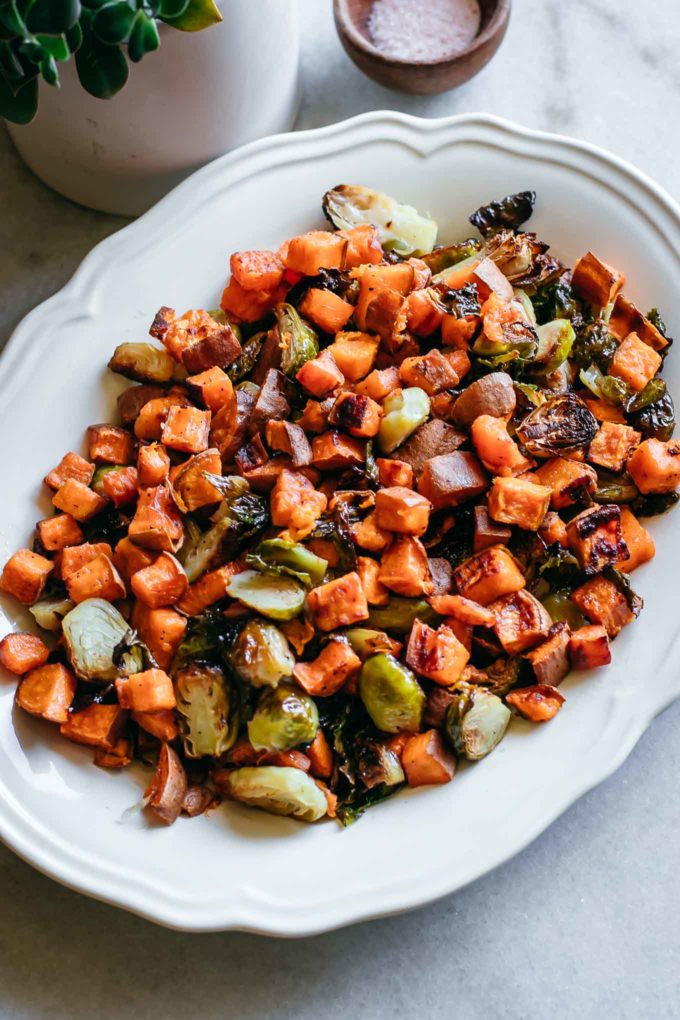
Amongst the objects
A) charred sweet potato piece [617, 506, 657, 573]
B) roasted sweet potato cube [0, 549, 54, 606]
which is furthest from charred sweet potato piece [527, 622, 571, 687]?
roasted sweet potato cube [0, 549, 54, 606]

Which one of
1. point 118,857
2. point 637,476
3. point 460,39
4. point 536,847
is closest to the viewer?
point 118,857

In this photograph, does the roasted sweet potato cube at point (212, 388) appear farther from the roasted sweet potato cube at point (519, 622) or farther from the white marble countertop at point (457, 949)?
the white marble countertop at point (457, 949)

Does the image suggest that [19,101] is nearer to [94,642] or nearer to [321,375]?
[321,375]

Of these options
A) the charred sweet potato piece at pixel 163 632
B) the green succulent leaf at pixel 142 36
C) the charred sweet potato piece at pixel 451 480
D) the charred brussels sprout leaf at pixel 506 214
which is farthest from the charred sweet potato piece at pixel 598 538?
the green succulent leaf at pixel 142 36

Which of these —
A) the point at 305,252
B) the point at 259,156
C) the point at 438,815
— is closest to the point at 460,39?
the point at 259,156

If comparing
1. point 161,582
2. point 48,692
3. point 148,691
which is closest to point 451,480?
→ point 161,582

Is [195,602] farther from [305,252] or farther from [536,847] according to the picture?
[536,847]
